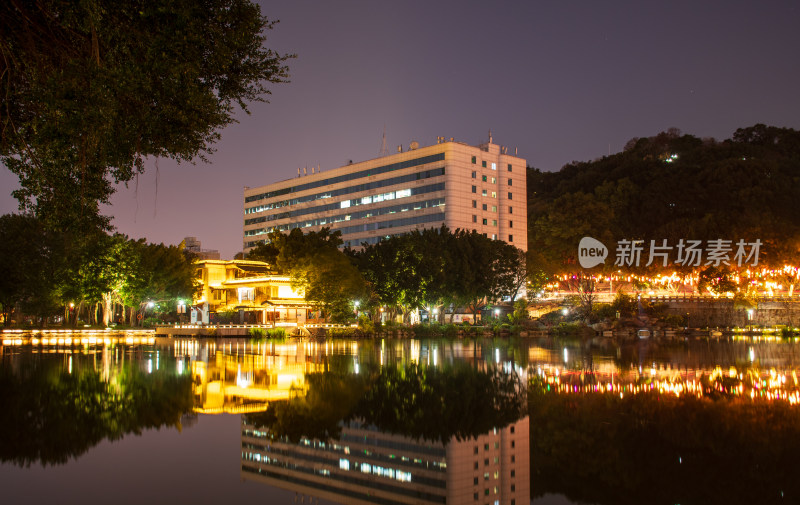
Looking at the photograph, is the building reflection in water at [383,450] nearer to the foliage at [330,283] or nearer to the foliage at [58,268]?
the foliage at [330,283]

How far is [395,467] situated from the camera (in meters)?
9.33

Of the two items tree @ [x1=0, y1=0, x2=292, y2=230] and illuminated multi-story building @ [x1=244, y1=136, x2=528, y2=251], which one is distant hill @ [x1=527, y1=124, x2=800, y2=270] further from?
tree @ [x1=0, y1=0, x2=292, y2=230]

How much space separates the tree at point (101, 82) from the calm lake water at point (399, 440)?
5457 mm

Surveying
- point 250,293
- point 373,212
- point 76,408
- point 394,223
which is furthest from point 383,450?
point 373,212

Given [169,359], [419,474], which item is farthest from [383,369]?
[419,474]

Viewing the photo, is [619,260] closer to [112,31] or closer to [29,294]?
[29,294]

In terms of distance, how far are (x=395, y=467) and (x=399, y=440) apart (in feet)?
4.54

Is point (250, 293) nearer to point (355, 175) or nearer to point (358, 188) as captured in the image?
point (358, 188)

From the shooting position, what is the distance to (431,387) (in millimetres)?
17953

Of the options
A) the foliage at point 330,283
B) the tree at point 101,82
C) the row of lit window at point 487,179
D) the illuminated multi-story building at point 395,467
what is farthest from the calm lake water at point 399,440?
the row of lit window at point 487,179

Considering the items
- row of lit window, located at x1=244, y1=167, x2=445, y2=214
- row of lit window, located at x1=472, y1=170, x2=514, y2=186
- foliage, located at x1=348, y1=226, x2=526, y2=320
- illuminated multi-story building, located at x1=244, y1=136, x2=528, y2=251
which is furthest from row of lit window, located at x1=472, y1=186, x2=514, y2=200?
foliage, located at x1=348, y1=226, x2=526, y2=320

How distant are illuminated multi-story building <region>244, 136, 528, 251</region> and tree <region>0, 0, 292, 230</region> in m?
88.8

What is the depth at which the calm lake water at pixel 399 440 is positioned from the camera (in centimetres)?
809

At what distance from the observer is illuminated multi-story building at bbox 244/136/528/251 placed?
344 feet
